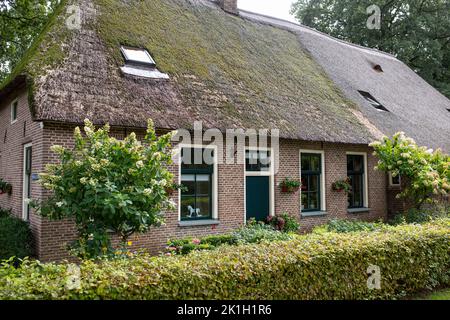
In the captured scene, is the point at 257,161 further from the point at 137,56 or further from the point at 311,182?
the point at 137,56

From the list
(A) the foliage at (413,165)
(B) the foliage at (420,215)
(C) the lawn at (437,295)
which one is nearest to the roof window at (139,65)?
(A) the foliage at (413,165)

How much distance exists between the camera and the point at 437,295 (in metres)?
6.66

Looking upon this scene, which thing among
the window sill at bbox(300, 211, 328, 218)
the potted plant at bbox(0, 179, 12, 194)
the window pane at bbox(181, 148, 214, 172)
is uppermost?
the window pane at bbox(181, 148, 214, 172)

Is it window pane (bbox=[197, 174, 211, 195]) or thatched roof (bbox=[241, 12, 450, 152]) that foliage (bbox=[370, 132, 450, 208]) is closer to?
thatched roof (bbox=[241, 12, 450, 152])

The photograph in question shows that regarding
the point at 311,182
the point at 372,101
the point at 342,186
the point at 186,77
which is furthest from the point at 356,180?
the point at 186,77

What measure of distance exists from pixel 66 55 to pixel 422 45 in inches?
1044

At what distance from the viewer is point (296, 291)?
17.4 ft

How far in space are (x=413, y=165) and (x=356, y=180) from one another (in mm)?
2182

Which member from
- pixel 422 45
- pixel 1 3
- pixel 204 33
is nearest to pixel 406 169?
pixel 204 33

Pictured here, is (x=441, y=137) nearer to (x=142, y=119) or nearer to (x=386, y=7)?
(x=142, y=119)

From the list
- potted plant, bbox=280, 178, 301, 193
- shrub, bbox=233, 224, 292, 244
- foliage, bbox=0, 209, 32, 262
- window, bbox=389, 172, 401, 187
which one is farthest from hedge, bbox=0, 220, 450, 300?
window, bbox=389, 172, 401, 187

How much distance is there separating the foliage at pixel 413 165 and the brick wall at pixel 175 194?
1.25 meters

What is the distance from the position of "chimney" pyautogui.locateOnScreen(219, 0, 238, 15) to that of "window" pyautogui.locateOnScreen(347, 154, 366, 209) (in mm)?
7529

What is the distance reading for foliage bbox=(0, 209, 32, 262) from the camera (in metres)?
7.73
